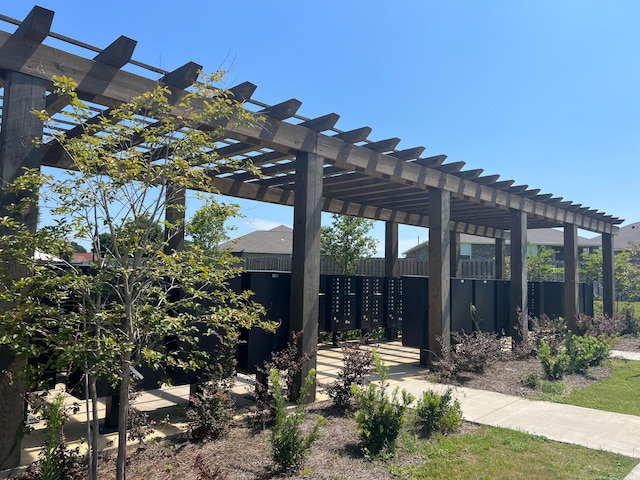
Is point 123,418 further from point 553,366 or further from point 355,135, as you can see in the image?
Answer: point 553,366

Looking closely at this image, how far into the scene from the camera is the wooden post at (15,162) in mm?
3314

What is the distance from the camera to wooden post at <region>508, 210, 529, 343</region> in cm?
984

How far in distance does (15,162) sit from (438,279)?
6359 millimetres

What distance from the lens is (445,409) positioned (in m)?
4.69

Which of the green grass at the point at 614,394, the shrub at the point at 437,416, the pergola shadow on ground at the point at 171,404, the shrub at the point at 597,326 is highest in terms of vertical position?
the shrub at the point at 597,326

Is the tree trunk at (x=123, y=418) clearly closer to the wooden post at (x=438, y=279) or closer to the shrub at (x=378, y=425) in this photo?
the shrub at (x=378, y=425)

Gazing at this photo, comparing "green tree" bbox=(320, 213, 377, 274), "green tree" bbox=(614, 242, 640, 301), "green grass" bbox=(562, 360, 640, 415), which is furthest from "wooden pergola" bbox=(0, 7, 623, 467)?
"green tree" bbox=(614, 242, 640, 301)

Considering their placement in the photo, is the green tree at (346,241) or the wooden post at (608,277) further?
the green tree at (346,241)

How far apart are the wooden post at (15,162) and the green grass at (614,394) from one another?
6241mm

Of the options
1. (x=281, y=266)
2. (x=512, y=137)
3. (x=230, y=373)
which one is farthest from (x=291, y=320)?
(x=281, y=266)

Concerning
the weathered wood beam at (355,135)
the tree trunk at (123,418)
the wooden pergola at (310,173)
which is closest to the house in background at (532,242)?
the wooden pergola at (310,173)

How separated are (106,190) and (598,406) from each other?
6237 mm

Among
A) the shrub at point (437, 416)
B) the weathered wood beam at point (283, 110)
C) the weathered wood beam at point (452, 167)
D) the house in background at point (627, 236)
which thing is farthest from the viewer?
the house in background at point (627, 236)

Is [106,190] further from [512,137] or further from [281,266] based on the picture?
[281,266]
